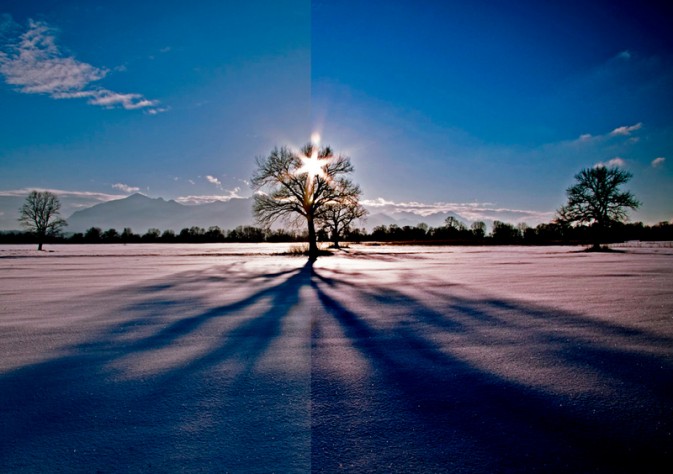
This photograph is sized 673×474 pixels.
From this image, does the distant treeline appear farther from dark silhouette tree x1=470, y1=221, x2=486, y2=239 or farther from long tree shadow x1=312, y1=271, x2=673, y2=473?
long tree shadow x1=312, y1=271, x2=673, y2=473

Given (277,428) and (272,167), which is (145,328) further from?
(272,167)

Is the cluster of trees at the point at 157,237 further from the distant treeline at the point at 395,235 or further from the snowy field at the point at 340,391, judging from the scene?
the snowy field at the point at 340,391

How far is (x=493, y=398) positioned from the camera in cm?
287

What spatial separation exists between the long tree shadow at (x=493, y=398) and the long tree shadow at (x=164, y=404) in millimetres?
343

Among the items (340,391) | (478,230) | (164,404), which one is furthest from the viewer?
(478,230)

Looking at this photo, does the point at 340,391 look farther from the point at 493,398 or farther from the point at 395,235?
the point at 395,235

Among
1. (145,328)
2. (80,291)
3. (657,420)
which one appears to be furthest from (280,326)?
(80,291)

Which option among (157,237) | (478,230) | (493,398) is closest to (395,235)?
(478,230)

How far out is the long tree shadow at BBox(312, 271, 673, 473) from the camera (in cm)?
213

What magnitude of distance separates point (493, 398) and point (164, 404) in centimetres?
291

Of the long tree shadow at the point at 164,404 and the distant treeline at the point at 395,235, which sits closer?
the long tree shadow at the point at 164,404

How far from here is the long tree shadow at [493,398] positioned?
83.7 inches

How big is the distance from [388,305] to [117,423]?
542 cm

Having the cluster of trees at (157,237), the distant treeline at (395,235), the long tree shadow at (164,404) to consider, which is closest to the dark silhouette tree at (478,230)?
the distant treeline at (395,235)
